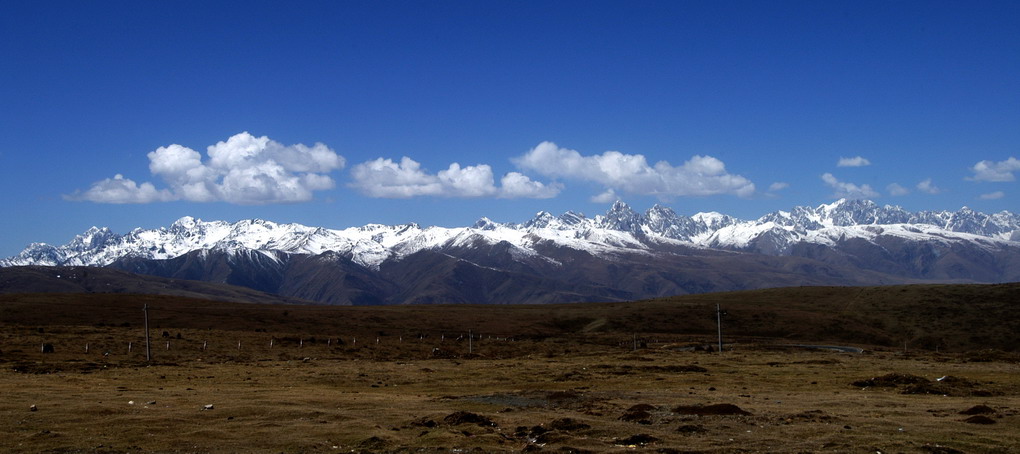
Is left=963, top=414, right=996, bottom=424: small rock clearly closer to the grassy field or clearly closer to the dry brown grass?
the grassy field

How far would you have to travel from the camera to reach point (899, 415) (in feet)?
120

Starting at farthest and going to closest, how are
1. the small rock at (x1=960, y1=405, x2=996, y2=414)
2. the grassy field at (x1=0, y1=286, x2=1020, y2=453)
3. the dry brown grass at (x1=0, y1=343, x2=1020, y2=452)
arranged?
1. the small rock at (x1=960, y1=405, x2=996, y2=414)
2. the grassy field at (x1=0, y1=286, x2=1020, y2=453)
3. the dry brown grass at (x1=0, y1=343, x2=1020, y2=452)

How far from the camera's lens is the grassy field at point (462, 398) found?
29.5m

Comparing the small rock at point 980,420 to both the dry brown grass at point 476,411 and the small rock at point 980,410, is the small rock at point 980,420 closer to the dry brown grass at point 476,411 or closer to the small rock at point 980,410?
the dry brown grass at point 476,411

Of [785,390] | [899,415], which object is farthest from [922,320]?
[899,415]

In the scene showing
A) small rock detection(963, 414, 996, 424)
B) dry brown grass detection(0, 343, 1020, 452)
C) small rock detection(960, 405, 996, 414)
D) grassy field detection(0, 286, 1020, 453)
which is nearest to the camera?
dry brown grass detection(0, 343, 1020, 452)

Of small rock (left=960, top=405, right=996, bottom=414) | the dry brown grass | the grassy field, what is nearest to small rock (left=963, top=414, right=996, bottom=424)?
the grassy field

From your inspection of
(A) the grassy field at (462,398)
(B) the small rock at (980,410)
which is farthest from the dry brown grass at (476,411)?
(B) the small rock at (980,410)

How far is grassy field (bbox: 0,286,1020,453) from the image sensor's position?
29.5 meters

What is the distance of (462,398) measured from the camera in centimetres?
4712

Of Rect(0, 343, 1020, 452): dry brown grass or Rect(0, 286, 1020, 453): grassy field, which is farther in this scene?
Rect(0, 286, 1020, 453): grassy field

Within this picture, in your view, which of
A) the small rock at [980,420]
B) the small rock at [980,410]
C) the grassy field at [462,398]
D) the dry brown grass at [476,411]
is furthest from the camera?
the small rock at [980,410]

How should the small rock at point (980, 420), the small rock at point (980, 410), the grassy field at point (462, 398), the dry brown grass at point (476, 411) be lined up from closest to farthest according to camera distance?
the dry brown grass at point (476, 411) → the grassy field at point (462, 398) → the small rock at point (980, 420) → the small rock at point (980, 410)

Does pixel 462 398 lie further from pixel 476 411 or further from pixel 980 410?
pixel 980 410
